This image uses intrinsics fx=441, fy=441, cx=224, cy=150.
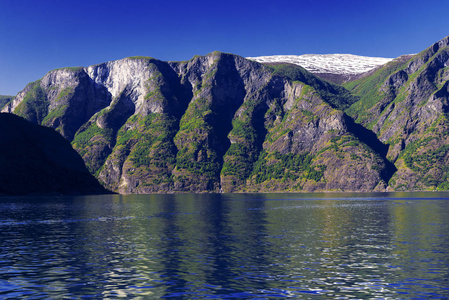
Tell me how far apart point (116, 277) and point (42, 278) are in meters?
7.31

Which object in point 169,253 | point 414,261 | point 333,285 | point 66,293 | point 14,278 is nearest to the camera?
point 66,293

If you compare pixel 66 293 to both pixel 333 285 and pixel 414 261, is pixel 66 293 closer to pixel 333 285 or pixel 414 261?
pixel 333 285

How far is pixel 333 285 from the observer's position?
41094 mm

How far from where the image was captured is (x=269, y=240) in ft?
240

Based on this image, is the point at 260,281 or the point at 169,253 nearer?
the point at 260,281

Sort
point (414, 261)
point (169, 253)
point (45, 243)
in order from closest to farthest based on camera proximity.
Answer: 1. point (414, 261)
2. point (169, 253)
3. point (45, 243)

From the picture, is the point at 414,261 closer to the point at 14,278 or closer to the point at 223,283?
the point at 223,283

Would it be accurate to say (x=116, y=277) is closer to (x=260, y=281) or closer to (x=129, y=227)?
(x=260, y=281)

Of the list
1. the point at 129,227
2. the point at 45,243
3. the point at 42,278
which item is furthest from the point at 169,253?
the point at 129,227

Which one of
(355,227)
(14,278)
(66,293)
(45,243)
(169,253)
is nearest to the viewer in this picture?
(66,293)

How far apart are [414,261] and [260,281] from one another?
21.8 metres

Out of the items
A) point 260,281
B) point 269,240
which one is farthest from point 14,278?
point 269,240

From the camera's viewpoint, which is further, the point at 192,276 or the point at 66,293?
the point at 192,276

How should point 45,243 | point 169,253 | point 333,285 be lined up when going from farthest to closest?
point 45,243, point 169,253, point 333,285
